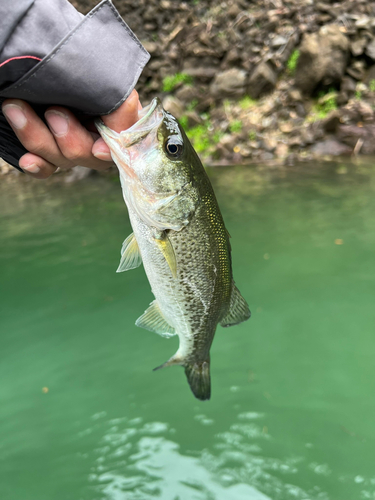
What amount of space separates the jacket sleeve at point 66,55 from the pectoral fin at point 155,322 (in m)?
0.86

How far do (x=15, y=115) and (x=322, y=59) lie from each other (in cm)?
1103

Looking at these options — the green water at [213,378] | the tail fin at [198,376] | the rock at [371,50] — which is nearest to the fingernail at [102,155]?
the tail fin at [198,376]

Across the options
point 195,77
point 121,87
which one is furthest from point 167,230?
point 195,77

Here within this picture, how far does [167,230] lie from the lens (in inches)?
62.1

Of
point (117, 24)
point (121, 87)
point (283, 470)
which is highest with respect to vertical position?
point (117, 24)

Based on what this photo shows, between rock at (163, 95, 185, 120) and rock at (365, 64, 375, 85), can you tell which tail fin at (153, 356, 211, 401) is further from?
rock at (365, 64, 375, 85)

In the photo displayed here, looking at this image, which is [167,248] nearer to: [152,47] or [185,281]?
[185,281]

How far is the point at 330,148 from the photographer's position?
9867 mm

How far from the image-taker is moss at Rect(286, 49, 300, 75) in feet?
37.2

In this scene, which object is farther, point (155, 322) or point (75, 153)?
point (155, 322)

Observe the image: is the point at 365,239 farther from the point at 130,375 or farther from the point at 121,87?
the point at 121,87

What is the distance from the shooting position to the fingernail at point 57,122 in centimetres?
141

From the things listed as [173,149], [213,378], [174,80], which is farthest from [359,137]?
[173,149]

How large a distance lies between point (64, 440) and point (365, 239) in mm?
4510
